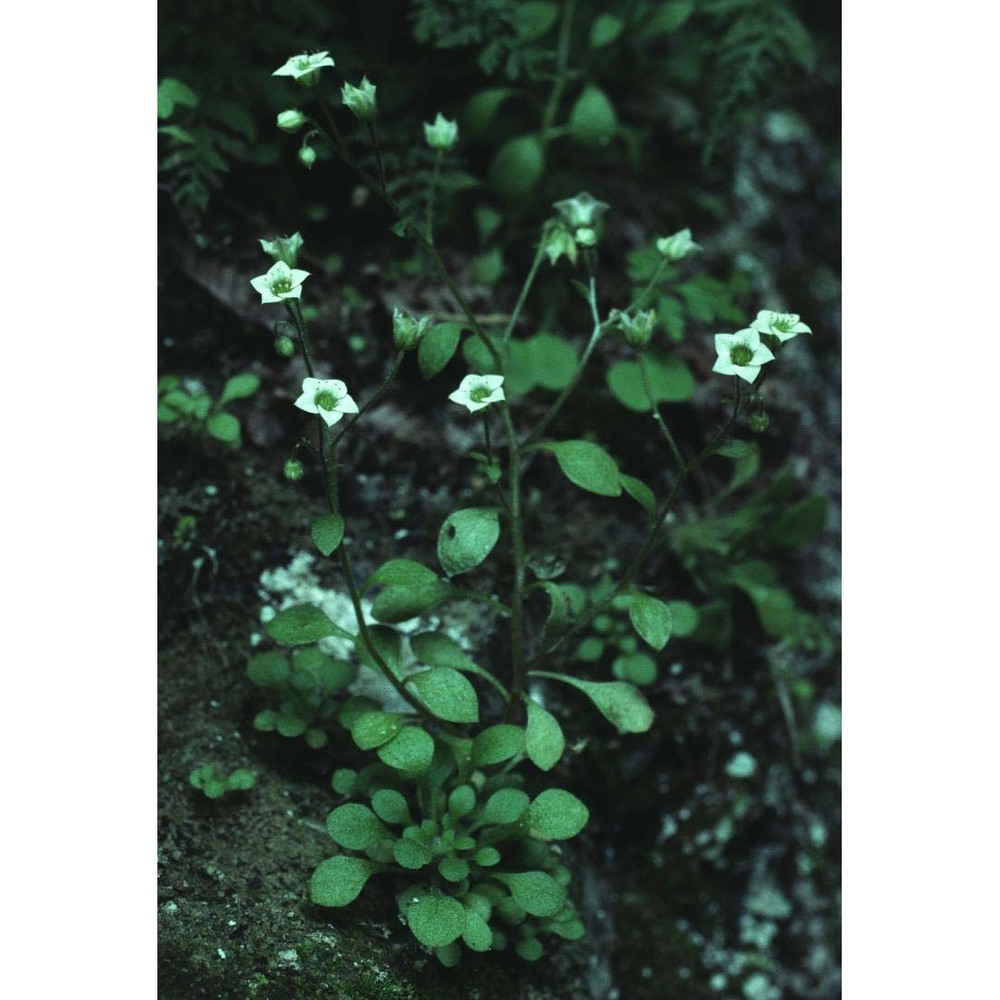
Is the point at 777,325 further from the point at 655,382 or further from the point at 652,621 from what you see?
the point at 655,382

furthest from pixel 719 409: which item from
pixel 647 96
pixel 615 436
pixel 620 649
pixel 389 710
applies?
pixel 389 710

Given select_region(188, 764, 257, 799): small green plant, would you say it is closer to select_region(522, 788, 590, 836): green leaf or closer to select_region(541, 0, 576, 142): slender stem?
select_region(522, 788, 590, 836): green leaf

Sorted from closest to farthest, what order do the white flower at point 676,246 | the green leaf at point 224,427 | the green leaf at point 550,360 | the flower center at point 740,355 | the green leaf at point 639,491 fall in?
the flower center at point 740,355 → the green leaf at point 639,491 → the white flower at point 676,246 → the green leaf at point 224,427 → the green leaf at point 550,360

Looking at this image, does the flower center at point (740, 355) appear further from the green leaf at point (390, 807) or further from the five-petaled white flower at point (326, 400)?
the green leaf at point (390, 807)

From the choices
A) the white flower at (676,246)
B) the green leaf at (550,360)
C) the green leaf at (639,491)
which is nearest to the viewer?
the green leaf at (639,491)

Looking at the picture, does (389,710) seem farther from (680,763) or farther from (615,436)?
(615,436)

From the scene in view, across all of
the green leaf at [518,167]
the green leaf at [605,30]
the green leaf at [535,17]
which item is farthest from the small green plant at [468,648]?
the green leaf at [605,30]

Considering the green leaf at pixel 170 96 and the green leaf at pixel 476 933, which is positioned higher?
the green leaf at pixel 170 96

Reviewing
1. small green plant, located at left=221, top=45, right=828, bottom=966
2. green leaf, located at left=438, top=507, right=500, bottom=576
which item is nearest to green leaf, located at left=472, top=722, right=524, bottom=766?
small green plant, located at left=221, top=45, right=828, bottom=966
